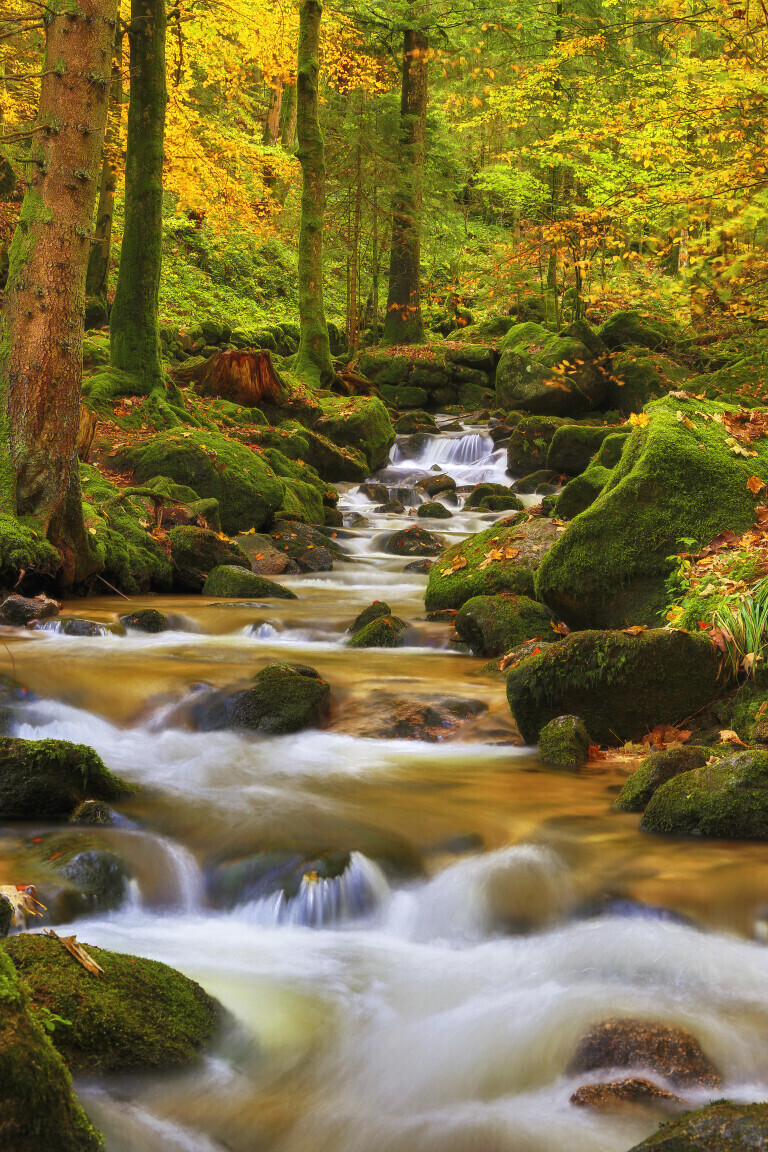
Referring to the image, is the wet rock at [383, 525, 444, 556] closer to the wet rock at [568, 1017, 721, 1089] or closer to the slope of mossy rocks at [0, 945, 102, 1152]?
the wet rock at [568, 1017, 721, 1089]

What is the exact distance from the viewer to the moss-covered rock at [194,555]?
34.7ft

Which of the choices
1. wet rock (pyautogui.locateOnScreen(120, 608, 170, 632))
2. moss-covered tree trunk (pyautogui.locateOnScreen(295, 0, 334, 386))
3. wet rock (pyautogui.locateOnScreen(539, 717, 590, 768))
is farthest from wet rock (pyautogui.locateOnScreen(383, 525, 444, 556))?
moss-covered tree trunk (pyautogui.locateOnScreen(295, 0, 334, 386))

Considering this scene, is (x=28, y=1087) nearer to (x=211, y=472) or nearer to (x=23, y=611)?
(x=23, y=611)

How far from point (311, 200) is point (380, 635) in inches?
512

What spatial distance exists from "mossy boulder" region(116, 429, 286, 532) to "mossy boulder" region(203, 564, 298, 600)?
7.15ft

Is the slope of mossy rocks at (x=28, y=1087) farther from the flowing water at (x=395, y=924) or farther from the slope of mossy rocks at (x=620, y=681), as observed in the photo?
the slope of mossy rocks at (x=620, y=681)

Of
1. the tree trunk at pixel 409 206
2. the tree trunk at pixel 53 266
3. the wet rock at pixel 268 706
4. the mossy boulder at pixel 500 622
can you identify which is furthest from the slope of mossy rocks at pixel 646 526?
the tree trunk at pixel 409 206

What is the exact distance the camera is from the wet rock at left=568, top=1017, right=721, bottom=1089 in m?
3.07

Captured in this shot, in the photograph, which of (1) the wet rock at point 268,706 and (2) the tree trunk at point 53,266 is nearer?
(1) the wet rock at point 268,706

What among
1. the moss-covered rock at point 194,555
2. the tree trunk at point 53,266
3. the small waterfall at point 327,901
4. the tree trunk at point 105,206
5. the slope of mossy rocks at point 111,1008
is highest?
the tree trunk at point 105,206

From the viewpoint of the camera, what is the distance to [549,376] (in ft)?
66.4

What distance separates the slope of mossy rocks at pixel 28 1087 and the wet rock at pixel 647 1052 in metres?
1.69

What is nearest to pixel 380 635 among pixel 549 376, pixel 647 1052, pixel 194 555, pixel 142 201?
pixel 194 555

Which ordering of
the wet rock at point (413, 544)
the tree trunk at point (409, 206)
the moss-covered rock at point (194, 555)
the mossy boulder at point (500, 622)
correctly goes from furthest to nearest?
the tree trunk at point (409, 206)
the wet rock at point (413, 544)
the moss-covered rock at point (194, 555)
the mossy boulder at point (500, 622)
